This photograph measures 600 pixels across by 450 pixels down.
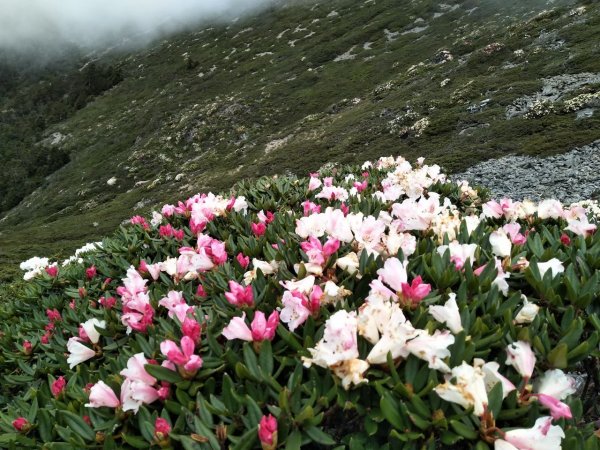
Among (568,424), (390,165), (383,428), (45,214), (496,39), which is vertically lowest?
(45,214)

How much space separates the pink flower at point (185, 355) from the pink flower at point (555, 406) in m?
1.62

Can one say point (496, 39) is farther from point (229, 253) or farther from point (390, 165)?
point (229, 253)

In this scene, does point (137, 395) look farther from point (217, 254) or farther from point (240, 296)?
point (217, 254)

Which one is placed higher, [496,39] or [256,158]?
[496,39]

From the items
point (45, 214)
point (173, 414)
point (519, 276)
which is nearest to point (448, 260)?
point (519, 276)

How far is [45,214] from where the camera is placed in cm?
4478

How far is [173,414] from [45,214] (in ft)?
165

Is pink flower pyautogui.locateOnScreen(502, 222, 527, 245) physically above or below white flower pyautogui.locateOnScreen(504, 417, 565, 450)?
below

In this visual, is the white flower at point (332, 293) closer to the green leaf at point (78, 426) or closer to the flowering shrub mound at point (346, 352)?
the flowering shrub mound at point (346, 352)

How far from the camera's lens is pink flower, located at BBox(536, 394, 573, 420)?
5.87 ft

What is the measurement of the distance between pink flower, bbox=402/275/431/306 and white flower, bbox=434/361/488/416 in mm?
541

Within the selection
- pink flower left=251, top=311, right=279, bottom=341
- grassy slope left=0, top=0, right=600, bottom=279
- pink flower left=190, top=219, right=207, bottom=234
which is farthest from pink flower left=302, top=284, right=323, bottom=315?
grassy slope left=0, top=0, right=600, bottom=279

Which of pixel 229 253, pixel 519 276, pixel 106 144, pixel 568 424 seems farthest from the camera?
pixel 106 144

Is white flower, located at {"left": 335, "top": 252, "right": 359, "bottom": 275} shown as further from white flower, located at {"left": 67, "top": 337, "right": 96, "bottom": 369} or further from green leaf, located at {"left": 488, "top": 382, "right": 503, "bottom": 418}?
white flower, located at {"left": 67, "top": 337, "right": 96, "bottom": 369}
